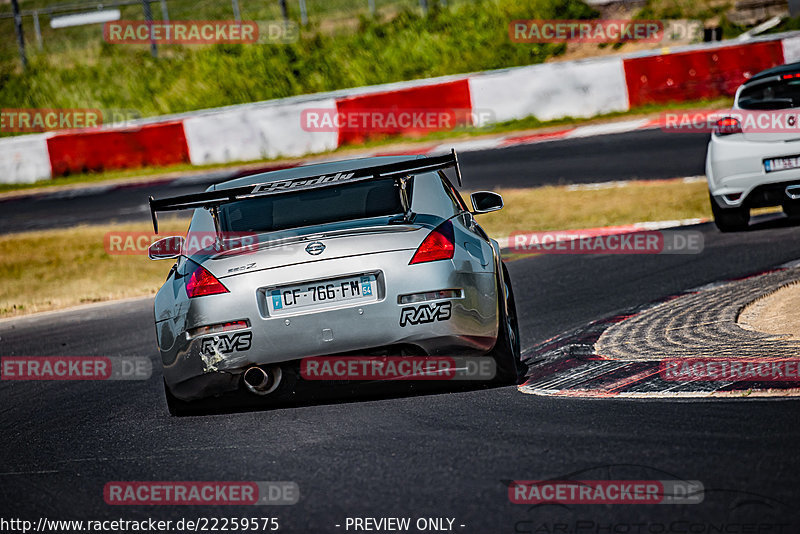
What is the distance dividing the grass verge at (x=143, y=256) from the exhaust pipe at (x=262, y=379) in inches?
280

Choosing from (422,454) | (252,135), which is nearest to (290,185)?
(422,454)

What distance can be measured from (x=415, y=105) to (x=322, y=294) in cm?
1782

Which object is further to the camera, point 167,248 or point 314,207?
point 167,248

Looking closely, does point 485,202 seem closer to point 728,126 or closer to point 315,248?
point 315,248

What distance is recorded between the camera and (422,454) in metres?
4.91

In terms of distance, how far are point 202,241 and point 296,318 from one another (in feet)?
3.02

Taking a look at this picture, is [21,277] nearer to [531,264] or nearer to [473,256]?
[531,264]
